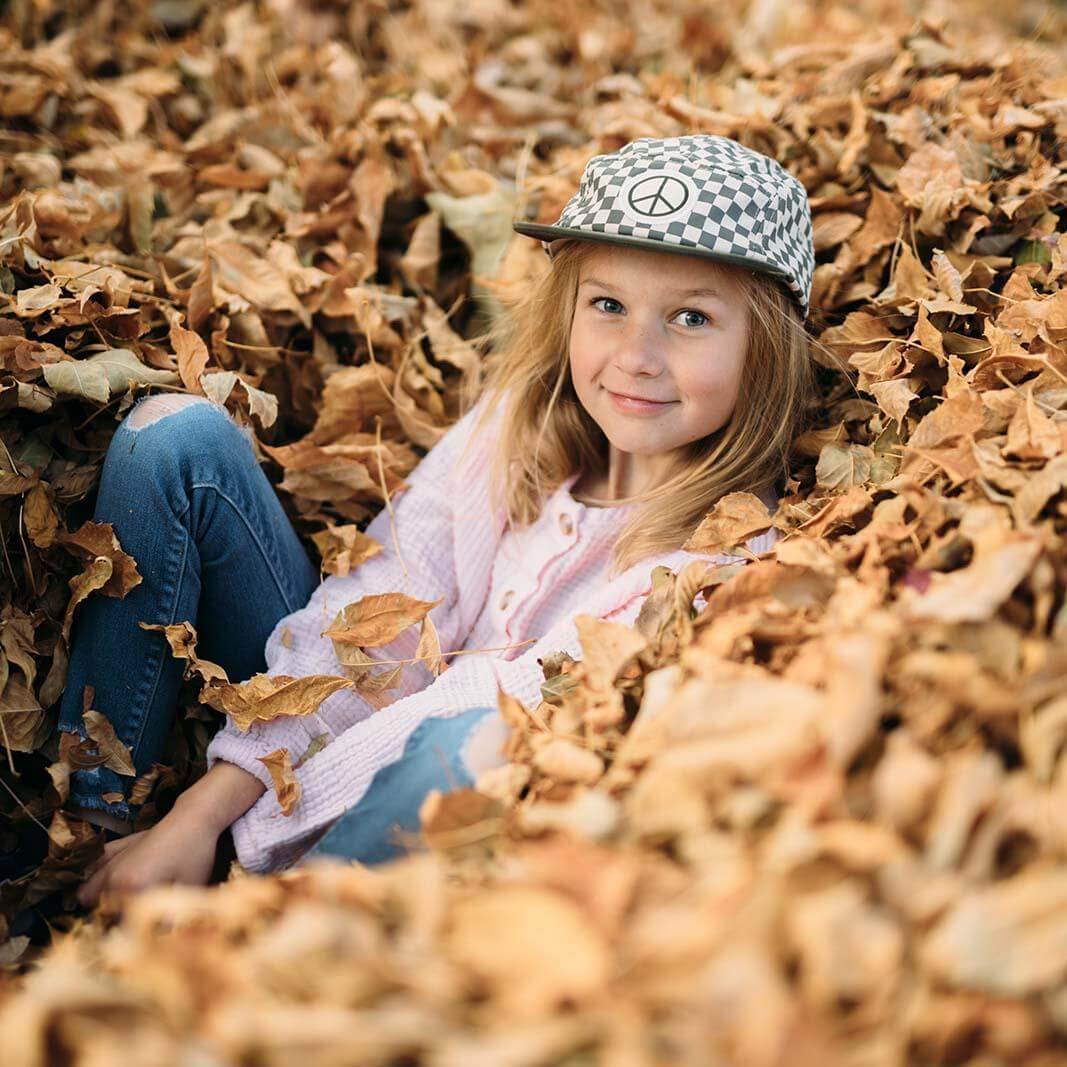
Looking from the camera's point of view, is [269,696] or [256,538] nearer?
[269,696]

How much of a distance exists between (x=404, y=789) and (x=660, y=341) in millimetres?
793

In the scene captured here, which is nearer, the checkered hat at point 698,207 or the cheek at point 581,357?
the checkered hat at point 698,207

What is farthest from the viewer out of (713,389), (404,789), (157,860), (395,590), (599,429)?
(599,429)

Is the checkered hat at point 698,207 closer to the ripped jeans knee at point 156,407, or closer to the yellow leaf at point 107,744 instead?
the ripped jeans knee at point 156,407

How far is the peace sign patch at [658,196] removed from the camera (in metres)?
1.46

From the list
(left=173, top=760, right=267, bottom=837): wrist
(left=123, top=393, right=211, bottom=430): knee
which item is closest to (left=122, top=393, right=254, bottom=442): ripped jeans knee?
(left=123, top=393, right=211, bottom=430): knee

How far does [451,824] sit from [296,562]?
0.87 metres

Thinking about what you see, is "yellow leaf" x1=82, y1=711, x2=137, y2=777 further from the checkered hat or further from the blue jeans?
the checkered hat

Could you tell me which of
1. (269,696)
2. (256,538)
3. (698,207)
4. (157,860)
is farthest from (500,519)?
(157,860)

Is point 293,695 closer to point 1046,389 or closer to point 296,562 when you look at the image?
point 296,562

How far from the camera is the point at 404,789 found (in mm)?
1204

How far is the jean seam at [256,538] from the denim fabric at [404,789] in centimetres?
54

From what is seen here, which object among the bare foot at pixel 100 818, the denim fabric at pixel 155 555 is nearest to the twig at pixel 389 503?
the denim fabric at pixel 155 555

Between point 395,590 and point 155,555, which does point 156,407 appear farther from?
point 395,590
